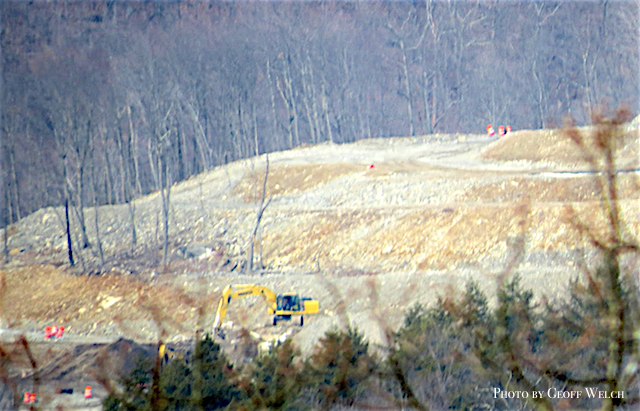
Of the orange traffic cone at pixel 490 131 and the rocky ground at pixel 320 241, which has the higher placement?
the orange traffic cone at pixel 490 131

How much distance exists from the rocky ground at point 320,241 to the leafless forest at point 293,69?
6.64 meters

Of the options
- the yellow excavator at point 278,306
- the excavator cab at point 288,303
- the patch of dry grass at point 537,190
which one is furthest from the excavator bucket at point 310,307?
the patch of dry grass at point 537,190

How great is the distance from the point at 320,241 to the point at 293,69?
23.8m

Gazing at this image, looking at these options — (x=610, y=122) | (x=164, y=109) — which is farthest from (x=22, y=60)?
(x=610, y=122)

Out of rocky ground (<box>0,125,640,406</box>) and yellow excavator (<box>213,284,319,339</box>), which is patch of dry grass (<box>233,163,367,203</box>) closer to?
rocky ground (<box>0,125,640,406</box>)

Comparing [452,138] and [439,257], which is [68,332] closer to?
[439,257]

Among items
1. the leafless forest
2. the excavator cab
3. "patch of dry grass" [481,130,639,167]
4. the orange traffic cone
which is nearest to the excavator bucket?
the excavator cab

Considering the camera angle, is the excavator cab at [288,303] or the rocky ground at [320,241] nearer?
the excavator cab at [288,303]

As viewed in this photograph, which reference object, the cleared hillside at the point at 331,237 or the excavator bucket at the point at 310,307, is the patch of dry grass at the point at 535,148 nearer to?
the cleared hillside at the point at 331,237

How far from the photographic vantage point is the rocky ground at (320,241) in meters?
21.2

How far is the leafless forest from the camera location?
4722 cm

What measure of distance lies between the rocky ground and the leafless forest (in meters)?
6.64

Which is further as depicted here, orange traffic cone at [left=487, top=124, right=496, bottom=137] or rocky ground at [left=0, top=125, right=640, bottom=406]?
orange traffic cone at [left=487, top=124, right=496, bottom=137]

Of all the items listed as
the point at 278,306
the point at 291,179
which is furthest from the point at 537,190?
the point at 291,179
